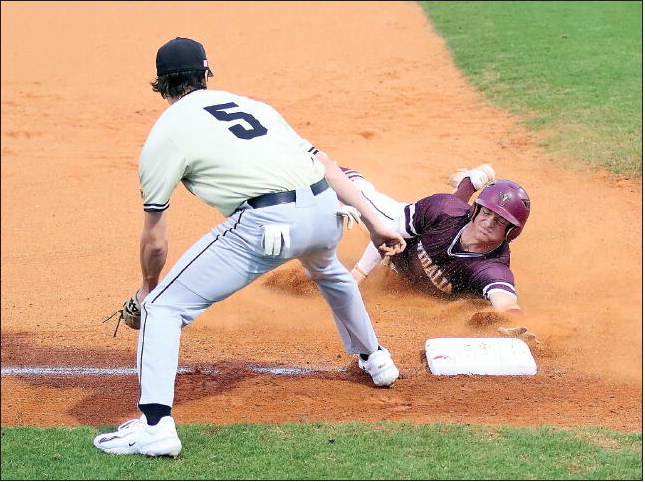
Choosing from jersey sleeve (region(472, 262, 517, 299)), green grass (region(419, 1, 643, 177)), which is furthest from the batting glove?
green grass (region(419, 1, 643, 177))

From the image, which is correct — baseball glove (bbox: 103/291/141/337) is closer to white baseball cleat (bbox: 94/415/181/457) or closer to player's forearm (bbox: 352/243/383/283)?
white baseball cleat (bbox: 94/415/181/457)

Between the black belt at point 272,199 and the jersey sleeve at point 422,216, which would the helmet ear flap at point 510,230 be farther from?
the black belt at point 272,199

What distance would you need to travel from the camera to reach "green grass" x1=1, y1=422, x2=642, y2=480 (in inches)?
193

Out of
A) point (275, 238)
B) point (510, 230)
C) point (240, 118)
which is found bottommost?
point (510, 230)

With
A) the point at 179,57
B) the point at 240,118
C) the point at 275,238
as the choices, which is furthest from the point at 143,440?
the point at 179,57

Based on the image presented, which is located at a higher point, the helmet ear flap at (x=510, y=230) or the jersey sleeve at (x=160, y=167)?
the jersey sleeve at (x=160, y=167)

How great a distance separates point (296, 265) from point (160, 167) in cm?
347

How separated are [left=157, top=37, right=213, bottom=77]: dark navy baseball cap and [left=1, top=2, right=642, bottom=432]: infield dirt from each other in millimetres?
1886

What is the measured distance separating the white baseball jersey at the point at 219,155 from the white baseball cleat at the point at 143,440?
3.48ft

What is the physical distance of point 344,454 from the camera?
5.09 meters

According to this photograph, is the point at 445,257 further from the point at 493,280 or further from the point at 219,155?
the point at 219,155

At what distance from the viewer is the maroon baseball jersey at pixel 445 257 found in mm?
7547

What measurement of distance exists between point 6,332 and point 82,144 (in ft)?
17.5

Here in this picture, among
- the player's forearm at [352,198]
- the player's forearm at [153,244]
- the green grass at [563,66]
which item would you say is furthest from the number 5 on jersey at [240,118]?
the green grass at [563,66]
